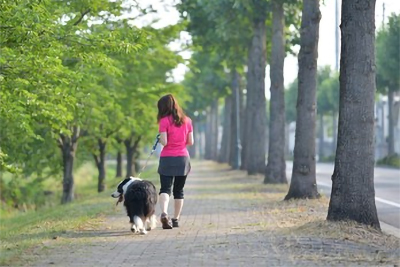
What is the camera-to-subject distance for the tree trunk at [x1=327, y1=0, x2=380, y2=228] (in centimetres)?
1235

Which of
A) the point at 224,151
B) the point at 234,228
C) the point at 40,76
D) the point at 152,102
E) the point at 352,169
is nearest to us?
the point at 352,169

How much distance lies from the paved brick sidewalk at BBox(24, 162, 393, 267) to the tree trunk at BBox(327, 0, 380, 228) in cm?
122

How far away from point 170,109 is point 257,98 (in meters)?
20.0

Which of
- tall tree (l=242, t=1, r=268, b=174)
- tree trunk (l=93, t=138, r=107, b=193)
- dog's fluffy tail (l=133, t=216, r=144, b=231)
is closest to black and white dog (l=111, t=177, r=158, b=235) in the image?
A: dog's fluffy tail (l=133, t=216, r=144, b=231)

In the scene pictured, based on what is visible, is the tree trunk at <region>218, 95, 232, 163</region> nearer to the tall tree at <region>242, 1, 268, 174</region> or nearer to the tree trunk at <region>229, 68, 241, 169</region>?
the tree trunk at <region>229, 68, 241, 169</region>

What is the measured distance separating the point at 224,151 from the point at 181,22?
28.9m

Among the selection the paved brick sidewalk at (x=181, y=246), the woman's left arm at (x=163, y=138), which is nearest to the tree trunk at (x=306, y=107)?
the paved brick sidewalk at (x=181, y=246)

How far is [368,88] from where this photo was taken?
12461 mm

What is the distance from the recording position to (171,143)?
13.7m

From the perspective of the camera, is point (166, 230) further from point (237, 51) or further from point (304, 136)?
point (237, 51)

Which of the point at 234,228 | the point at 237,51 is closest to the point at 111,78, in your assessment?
the point at 237,51

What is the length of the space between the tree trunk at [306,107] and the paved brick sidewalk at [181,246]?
4.46 metres

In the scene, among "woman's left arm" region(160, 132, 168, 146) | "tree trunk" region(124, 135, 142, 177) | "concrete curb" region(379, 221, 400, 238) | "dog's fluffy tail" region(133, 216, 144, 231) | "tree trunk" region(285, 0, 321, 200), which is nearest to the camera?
"dog's fluffy tail" region(133, 216, 144, 231)

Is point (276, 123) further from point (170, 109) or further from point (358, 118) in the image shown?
point (358, 118)
